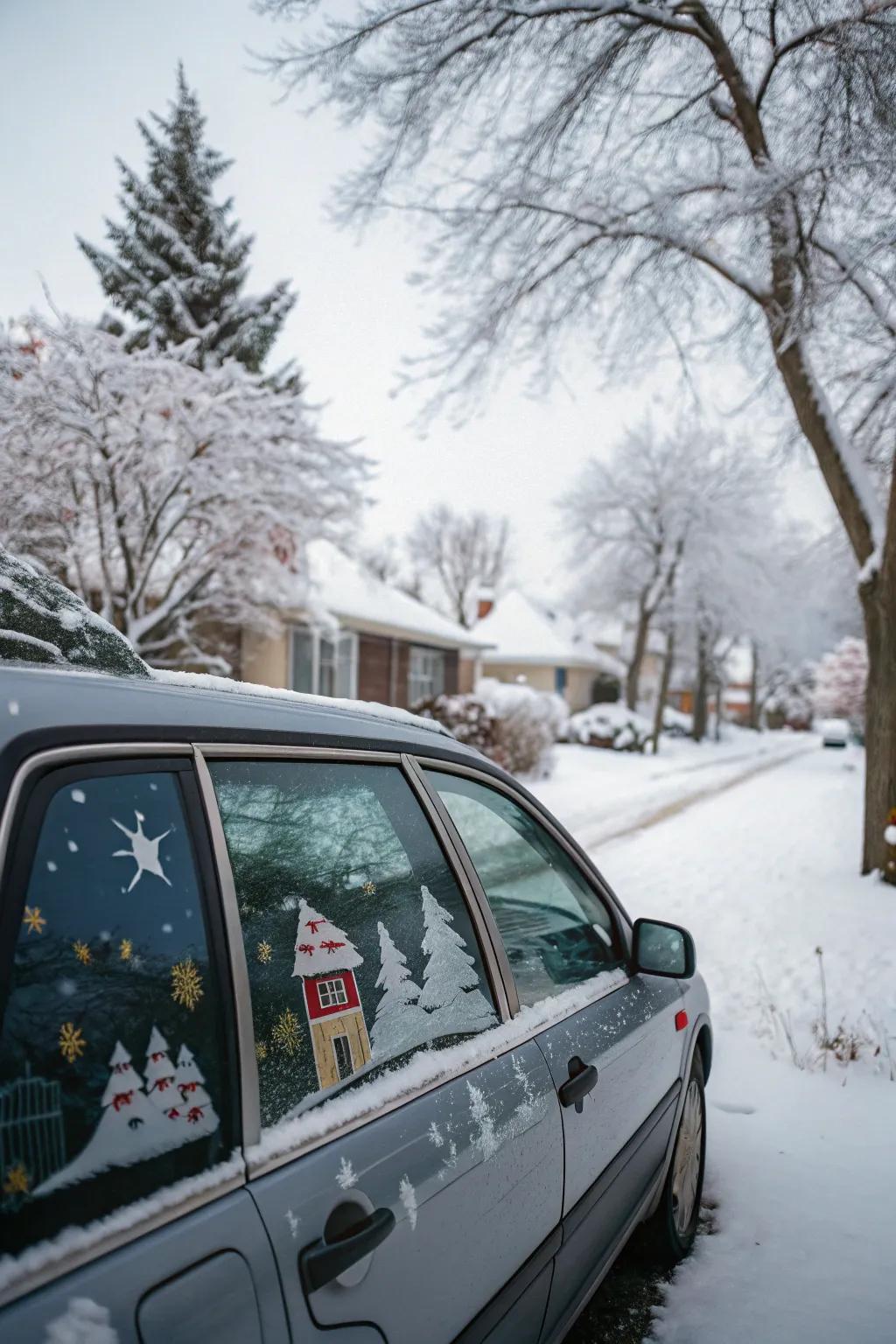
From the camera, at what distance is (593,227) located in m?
8.12


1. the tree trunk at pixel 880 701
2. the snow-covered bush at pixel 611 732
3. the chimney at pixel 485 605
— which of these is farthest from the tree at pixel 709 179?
the chimney at pixel 485 605

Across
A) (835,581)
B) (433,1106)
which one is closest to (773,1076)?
(433,1106)

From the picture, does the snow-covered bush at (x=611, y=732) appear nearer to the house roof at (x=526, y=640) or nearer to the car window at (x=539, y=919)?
the house roof at (x=526, y=640)

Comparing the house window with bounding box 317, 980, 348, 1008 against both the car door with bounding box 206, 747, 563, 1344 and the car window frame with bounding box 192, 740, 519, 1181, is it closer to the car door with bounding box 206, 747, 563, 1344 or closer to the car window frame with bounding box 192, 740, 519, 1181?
the car door with bounding box 206, 747, 563, 1344

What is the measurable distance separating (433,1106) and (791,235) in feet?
24.2

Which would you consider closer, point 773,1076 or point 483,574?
point 773,1076

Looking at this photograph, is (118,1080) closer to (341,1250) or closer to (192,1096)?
(192,1096)

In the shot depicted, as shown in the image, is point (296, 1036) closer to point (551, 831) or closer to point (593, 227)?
point (551, 831)

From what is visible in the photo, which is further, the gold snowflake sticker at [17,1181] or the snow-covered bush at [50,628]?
the snow-covered bush at [50,628]

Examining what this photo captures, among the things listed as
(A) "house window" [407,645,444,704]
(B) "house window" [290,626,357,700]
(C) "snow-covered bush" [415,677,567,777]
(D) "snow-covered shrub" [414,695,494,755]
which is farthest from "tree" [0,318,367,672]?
(A) "house window" [407,645,444,704]

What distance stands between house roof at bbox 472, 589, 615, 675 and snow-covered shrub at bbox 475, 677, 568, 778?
69.0ft

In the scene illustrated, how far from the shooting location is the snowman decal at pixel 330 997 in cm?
133

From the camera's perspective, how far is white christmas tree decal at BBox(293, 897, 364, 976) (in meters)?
1.36

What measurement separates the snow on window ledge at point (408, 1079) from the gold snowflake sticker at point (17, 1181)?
319 millimetres
